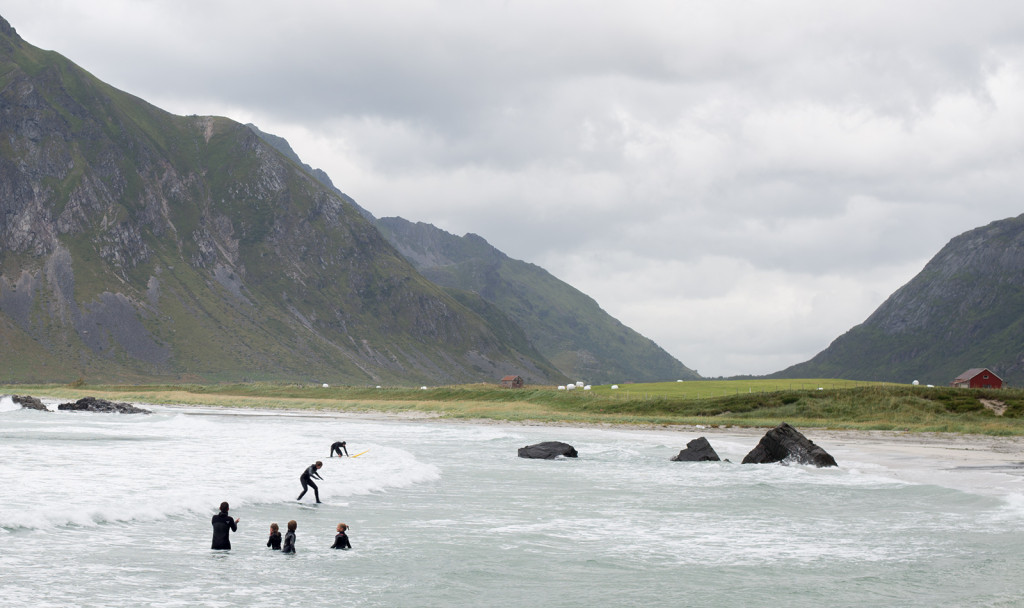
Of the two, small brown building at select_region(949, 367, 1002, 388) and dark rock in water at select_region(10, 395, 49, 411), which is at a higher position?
small brown building at select_region(949, 367, 1002, 388)

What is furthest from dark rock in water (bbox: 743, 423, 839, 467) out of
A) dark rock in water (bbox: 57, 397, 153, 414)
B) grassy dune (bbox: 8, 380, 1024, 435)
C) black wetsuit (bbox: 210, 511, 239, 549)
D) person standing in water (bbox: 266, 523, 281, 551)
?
dark rock in water (bbox: 57, 397, 153, 414)

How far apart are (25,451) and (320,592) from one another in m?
32.3

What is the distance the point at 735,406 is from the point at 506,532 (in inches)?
2380

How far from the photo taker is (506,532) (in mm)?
22938

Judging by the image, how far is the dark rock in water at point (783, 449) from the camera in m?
42.5

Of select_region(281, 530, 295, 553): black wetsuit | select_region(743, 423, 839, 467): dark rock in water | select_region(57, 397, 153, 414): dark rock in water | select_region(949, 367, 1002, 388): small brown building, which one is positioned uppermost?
select_region(949, 367, 1002, 388): small brown building

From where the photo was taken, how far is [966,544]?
2169 centimetres

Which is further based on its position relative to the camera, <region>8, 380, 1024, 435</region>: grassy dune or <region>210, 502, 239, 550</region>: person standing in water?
<region>8, 380, 1024, 435</region>: grassy dune

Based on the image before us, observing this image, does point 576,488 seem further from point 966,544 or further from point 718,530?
point 966,544

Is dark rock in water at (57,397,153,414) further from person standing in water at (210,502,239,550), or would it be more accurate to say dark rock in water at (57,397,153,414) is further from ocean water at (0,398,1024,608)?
person standing in water at (210,502,239,550)

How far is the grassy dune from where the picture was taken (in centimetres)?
7000

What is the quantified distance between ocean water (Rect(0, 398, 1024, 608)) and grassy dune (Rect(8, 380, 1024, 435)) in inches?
1140

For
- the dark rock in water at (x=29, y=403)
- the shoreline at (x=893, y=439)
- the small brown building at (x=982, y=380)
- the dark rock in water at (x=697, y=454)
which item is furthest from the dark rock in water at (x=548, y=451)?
the small brown building at (x=982, y=380)

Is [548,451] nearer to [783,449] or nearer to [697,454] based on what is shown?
[697,454]
